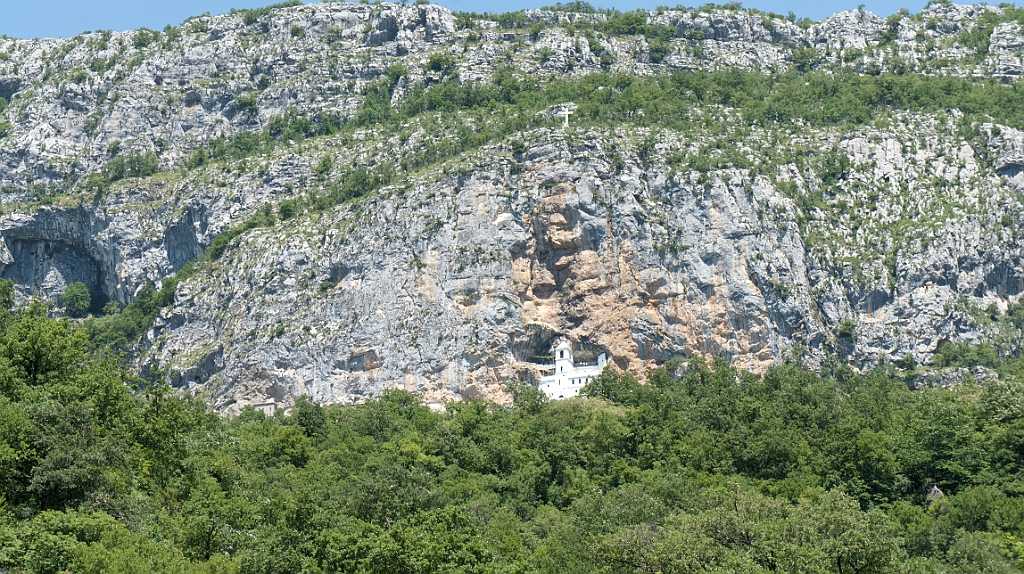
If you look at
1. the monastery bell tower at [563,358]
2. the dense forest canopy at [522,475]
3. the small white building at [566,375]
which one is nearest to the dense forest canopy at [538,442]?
the dense forest canopy at [522,475]

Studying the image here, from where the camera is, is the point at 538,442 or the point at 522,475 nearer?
the point at 522,475

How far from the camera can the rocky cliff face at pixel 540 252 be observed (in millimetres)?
104750

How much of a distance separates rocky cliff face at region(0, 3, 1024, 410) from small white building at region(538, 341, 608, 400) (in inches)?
51.9

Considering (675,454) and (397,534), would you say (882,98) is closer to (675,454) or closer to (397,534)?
(675,454)

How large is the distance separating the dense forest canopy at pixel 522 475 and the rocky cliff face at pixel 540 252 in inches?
181

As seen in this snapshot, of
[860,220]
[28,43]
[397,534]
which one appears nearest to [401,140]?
[860,220]

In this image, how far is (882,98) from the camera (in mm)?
128875

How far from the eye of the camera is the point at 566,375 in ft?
346

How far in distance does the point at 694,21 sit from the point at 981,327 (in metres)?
55.0

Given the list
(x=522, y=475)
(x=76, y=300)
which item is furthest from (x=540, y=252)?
(x=76, y=300)

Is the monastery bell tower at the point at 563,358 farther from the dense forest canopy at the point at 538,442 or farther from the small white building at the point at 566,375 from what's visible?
the dense forest canopy at the point at 538,442

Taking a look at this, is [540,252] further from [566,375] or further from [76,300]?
[76,300]

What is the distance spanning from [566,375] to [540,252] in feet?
37.8

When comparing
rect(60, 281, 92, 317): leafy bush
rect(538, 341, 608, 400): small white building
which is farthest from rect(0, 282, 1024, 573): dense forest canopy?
rect(60, 281, 92, 317): leafy bush
